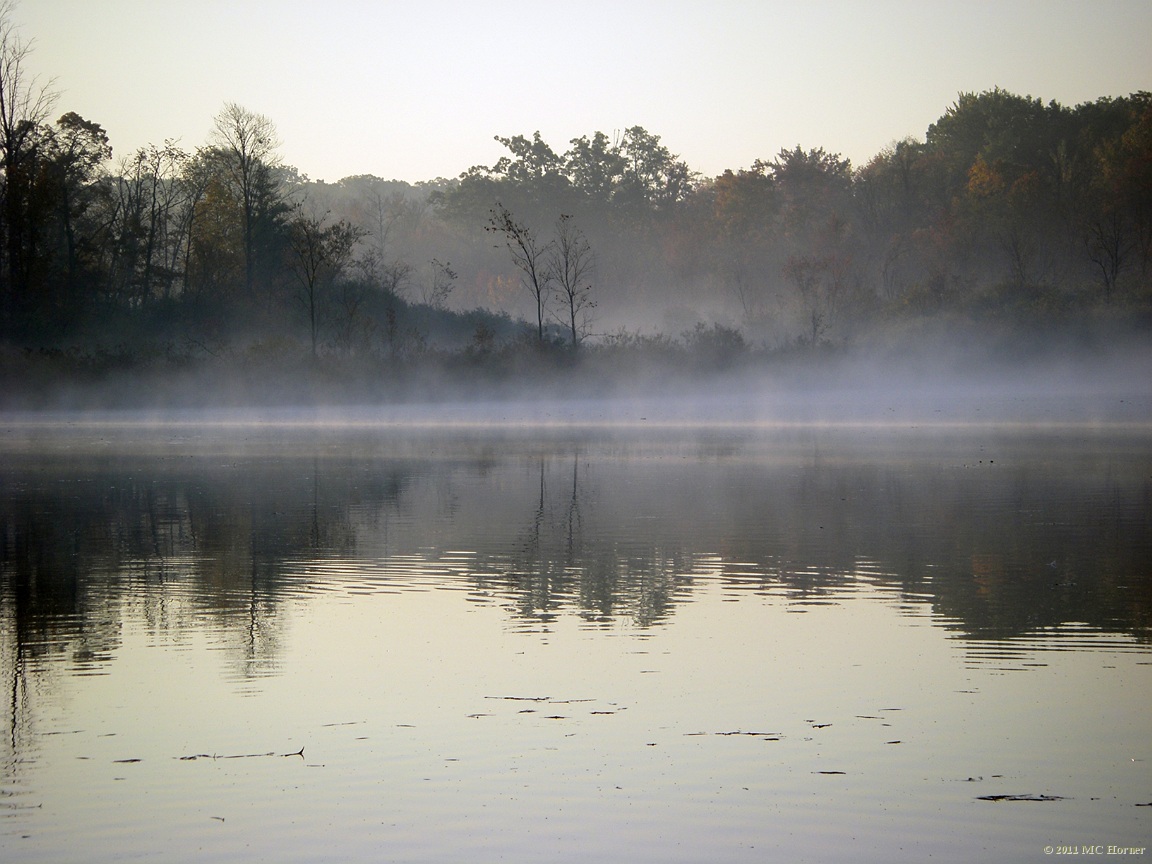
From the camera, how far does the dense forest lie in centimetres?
5366

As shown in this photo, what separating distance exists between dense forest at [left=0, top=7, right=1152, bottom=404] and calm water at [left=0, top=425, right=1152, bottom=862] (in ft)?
124

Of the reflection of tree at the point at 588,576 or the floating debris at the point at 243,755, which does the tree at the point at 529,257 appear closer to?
the reflection of tree at the point at 588,576

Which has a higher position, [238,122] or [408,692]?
[238,122]

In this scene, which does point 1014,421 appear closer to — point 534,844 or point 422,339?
point 422,339

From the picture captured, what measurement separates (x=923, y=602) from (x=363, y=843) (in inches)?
242

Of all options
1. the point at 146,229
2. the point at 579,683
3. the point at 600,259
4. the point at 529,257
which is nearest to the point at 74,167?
the point at 146,229

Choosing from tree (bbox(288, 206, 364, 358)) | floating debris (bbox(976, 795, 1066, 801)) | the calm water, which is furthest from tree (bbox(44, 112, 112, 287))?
floating debris (bbox(976, 795, 1066, 801))

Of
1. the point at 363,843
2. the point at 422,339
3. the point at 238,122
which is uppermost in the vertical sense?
the point at 238,122

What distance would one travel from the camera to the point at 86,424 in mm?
46594

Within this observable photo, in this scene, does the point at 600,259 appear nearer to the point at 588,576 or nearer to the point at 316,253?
the point at 316,253

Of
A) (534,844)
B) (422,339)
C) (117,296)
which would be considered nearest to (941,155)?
(422,339)

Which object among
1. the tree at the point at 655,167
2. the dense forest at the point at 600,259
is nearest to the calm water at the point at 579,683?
the dense forest at the point at 600,259

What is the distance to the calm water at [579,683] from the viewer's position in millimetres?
5621

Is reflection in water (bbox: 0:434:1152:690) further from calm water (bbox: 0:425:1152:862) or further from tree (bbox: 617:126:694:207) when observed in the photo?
tree (bbox: 617:126:694:207)
